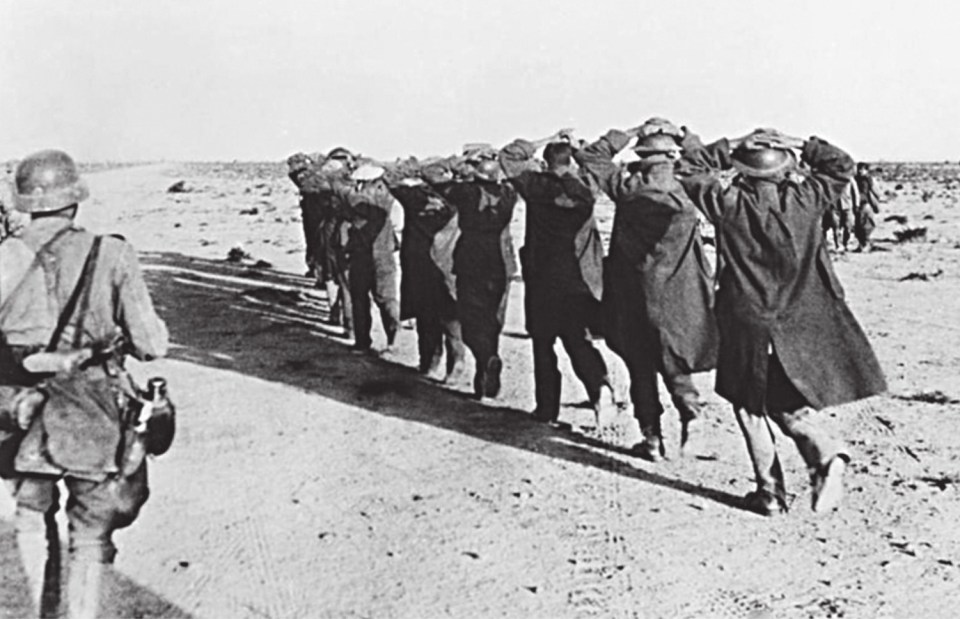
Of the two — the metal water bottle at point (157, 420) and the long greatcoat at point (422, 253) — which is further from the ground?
the metal water bottle at point (157, 420)

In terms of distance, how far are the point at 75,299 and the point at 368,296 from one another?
7.57 m

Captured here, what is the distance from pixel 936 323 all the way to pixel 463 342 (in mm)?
6211

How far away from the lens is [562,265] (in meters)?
8.62

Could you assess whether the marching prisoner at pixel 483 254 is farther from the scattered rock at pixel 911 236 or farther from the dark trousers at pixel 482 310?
the scattered rock at pixel 911 236

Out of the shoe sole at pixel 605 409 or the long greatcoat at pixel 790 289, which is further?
the shoe sole at pixel 605 409

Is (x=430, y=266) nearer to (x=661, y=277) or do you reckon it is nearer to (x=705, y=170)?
(x=661, y=277)

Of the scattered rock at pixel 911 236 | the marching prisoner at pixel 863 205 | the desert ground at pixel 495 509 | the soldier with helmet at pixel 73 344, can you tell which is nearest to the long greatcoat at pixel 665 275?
the desert ground at pixel 495 509

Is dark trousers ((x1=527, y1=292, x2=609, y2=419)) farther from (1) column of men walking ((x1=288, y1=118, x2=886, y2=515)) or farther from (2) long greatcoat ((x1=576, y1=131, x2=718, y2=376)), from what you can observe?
(2) long greatcoat ((x1=576, y1=131, x2=718, y2=376))

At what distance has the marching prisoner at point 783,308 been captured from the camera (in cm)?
660

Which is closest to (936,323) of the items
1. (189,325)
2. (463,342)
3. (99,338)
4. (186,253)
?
(463,342)

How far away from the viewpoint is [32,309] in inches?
183

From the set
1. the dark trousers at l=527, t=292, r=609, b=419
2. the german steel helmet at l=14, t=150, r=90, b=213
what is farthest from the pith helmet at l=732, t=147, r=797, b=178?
the german steel helmet at l=14, t=150, r=90, b=213

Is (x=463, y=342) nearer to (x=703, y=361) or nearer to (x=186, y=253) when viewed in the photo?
(x=703, y=361)

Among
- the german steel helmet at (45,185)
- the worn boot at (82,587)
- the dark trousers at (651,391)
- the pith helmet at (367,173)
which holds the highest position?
the german steel helmet at (45,185)
